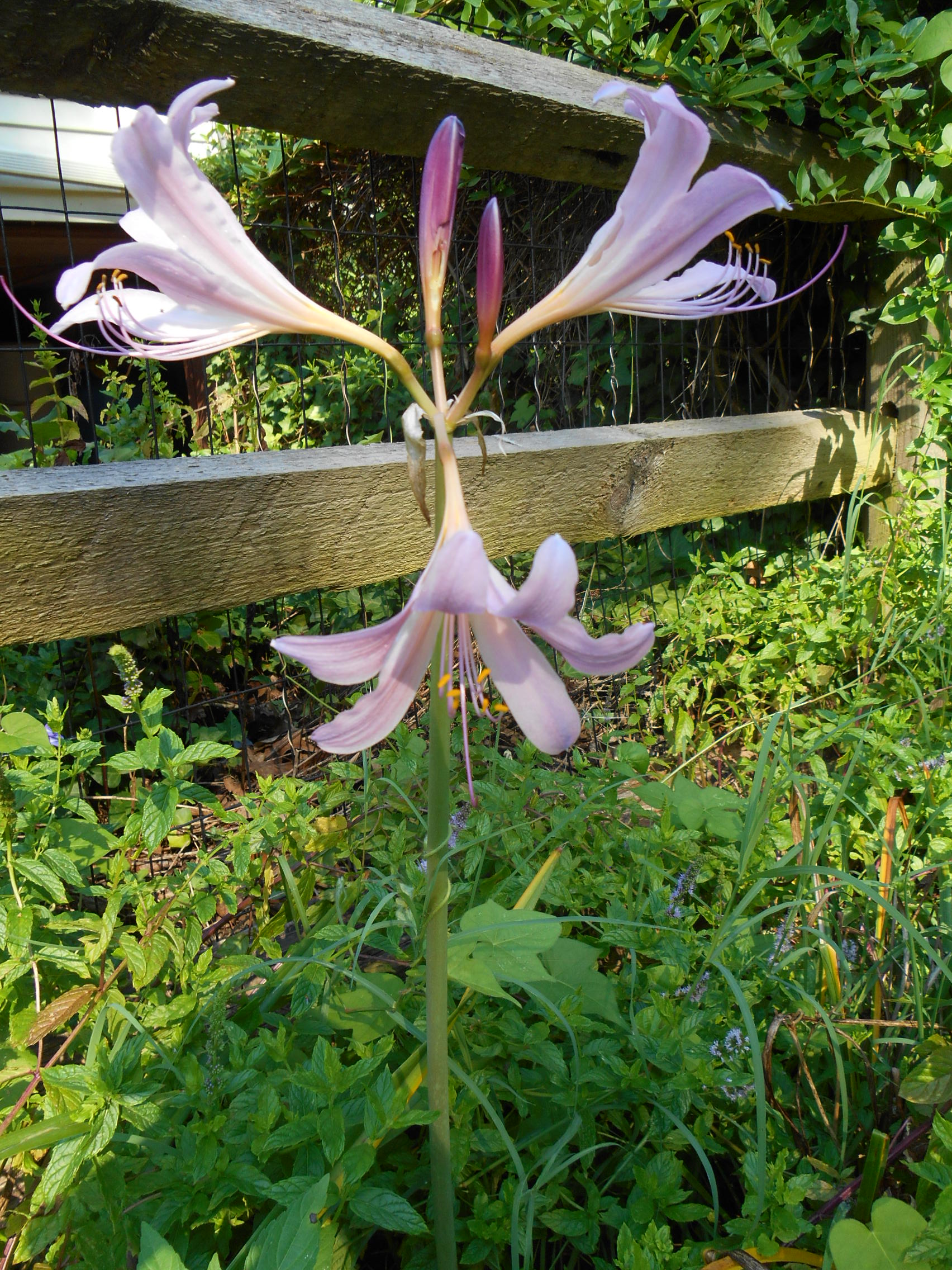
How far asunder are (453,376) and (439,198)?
8.42ft

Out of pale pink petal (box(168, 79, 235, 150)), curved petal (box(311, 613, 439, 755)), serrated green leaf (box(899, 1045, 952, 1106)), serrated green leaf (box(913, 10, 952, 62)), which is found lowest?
serrated green leaf (box(899, 1045, 952, 1106))

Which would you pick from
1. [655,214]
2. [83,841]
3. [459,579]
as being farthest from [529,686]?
[83,841]

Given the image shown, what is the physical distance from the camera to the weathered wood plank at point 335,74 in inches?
52.5

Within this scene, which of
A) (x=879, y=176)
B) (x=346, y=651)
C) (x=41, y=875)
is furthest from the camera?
(x=879, y=176)

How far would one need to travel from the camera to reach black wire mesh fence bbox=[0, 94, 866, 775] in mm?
2820

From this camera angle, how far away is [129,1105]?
3.01ft

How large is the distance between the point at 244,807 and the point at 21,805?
1.48 feet

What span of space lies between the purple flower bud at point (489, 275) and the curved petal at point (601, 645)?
0.82 feet

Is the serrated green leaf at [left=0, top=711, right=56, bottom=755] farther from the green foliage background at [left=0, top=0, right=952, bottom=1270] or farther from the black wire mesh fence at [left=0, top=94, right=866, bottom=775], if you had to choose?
the black wire mesh fence at [left=0, top=94, right=866, bottom=775]

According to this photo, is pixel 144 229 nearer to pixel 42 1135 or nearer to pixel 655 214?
pixel 655 214

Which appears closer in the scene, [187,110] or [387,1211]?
[187,110]

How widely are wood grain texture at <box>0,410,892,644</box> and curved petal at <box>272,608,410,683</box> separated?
16.9 inches

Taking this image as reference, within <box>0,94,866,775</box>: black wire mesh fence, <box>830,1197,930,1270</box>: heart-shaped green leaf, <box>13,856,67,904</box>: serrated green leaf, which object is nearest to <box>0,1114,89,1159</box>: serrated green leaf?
<box>13,856,67,904</box>: serrated green leaf

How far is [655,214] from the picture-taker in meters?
0.70
